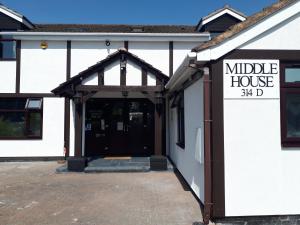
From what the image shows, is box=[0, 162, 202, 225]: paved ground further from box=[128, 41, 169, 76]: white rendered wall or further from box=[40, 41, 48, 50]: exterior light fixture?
box=[40, 41, 48, 50]: exterior light fixture

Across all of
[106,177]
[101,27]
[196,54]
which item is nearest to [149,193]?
[106,177]

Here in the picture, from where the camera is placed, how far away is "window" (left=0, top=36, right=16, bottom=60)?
12.1 metres

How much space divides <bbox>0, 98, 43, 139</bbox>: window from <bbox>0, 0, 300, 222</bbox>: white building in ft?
0.14

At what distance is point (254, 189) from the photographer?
4.63 m

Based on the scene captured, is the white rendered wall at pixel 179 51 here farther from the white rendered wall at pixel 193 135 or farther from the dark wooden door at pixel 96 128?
the white rendered wall at pixel 193 135

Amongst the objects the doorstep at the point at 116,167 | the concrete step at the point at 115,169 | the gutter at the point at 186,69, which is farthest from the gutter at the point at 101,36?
the concrete step at the point at 115,169

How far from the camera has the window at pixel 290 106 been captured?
15.3 feet

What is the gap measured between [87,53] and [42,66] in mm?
1985

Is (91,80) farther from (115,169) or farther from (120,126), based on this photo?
(120,126)

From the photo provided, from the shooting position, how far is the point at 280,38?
4773mm

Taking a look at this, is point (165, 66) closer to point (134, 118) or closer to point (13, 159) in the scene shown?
point (134, 118)

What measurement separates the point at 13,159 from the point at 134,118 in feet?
17.5

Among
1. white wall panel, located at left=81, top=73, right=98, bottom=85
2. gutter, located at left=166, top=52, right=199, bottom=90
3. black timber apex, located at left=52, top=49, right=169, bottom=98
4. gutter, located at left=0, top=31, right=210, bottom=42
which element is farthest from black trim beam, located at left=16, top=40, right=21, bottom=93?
gutter, located at left=166, top=52, right=199, bottom=90

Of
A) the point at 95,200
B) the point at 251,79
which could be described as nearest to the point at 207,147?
the point at 251,79
